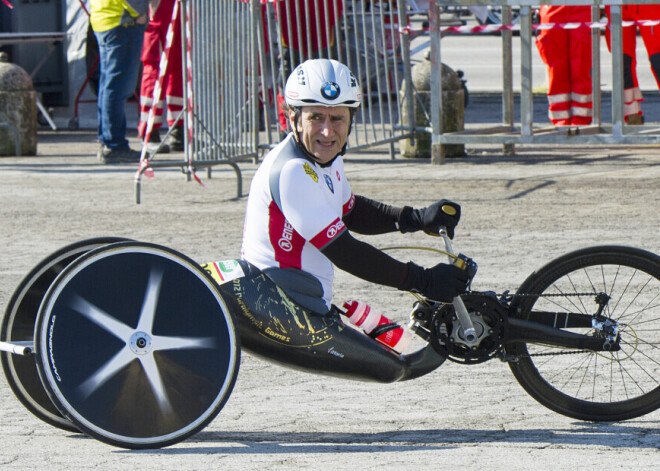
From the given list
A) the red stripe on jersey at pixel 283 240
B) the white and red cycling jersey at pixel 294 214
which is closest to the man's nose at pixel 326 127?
the white and red cycling jersey at pixel 294 214

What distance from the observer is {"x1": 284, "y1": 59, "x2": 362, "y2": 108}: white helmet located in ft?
15.5

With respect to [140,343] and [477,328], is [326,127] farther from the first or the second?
[140,343]

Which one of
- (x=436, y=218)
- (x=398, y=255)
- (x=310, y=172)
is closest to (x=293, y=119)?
(x=310, y=172)

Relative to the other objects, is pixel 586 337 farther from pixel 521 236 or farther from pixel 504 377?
pixel 521 236

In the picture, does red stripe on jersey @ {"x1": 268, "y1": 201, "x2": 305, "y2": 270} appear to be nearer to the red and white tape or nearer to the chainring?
the chainring

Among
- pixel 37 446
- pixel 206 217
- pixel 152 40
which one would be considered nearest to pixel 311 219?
pixel 37 446

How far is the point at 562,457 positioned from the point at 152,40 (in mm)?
8614

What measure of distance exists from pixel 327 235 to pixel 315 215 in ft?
0.25

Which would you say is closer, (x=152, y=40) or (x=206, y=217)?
(x=206, y=217)

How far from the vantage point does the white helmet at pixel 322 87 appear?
4.73 metres

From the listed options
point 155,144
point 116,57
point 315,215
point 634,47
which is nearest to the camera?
point 315,215

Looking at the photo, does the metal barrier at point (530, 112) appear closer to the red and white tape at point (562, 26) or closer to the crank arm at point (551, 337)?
the red and white tape at point (562, 26)

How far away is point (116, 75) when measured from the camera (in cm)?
1218

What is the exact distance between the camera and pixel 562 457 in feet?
14.6
